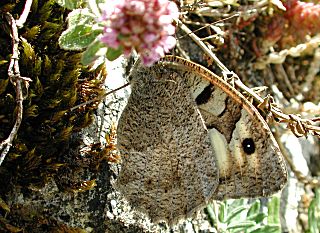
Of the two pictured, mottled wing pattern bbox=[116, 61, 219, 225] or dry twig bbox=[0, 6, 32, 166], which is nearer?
dry twig bbox=[0, 6, 32, 166]

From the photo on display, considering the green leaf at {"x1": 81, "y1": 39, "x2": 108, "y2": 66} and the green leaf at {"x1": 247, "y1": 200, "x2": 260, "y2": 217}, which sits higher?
the green leaf at {"x1": 81, "y1": 39, "x2": 108, "y2": 66}

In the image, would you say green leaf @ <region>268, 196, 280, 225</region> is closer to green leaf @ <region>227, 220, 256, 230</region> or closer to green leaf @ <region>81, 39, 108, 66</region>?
green leaf @ <region>227, 220, 256, 230</region>

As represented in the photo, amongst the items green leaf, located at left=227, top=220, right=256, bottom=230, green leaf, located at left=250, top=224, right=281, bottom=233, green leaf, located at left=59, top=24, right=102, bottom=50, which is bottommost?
green leaf, located at left=250, top=224, right=281, bottom=233

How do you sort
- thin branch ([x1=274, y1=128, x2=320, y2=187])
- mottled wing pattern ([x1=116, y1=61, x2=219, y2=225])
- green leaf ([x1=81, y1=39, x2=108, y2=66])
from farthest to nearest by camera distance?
thin branch ([x1=274, y1=128, x2=320, y2=187]) → mottled wing pattern ([x1=116, y1=61, x2=219, y2=225]) → green leaf ([x1=81, y1=39, x2=108, y2=66])

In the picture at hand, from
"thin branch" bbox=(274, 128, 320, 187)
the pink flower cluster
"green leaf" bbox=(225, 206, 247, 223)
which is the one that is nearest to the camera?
the pink flower cluster

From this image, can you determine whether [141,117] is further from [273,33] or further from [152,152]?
[273,33]

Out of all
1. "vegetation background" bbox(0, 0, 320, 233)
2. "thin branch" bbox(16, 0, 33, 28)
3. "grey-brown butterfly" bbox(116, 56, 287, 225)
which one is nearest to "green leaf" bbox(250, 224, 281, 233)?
"vegetation background" bbox(0, 0, 320, 233)

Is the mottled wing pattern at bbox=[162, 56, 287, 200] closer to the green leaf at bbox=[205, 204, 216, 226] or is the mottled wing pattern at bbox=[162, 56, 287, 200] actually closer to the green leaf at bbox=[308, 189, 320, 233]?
the green leaf at bbox=[205, 204, 216, 226]

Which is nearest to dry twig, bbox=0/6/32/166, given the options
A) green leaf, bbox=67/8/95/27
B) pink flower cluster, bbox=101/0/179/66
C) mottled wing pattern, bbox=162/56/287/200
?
green leaf, bbox=67/8/95/27

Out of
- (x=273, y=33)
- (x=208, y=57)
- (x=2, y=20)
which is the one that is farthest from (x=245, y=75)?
(x=2, y=20)
